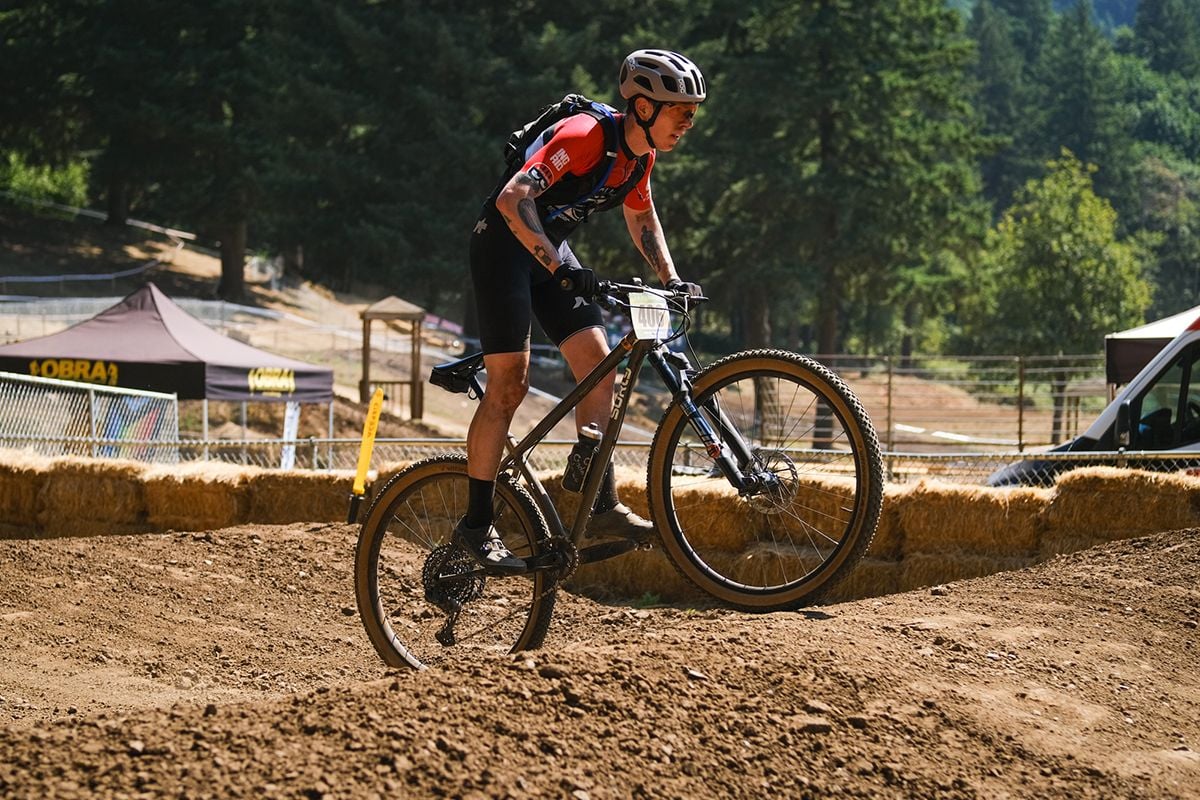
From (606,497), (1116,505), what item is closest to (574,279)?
(606,497)

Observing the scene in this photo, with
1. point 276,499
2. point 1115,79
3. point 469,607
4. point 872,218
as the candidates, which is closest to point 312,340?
point 872,218

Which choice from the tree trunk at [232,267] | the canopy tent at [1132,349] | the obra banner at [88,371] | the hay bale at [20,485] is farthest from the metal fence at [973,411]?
the tree trunk at [232,267]

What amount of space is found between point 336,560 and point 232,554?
0.72 metres

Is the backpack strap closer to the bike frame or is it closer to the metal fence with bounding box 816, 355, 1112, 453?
the bike frame

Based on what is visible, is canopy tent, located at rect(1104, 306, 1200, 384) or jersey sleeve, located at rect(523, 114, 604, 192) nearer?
jersey sleeve, located at rect(523, 114, 604, 192)

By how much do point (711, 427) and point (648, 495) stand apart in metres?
→ 0.42

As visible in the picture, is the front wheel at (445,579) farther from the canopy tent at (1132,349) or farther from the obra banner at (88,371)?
the obra banner at (88,371)

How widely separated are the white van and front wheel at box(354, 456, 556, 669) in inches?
255

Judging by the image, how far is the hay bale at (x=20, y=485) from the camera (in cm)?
1073

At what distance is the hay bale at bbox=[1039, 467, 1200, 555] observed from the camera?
7.62 metres

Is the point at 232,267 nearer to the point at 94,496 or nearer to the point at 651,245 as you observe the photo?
the point at 94,496

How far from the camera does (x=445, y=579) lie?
586 cm

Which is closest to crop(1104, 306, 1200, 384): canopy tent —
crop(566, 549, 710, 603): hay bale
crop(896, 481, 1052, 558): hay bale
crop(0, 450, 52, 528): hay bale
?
crop(896, 481, 1052, 558): hay bale

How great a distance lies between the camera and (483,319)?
5438 millimetres
